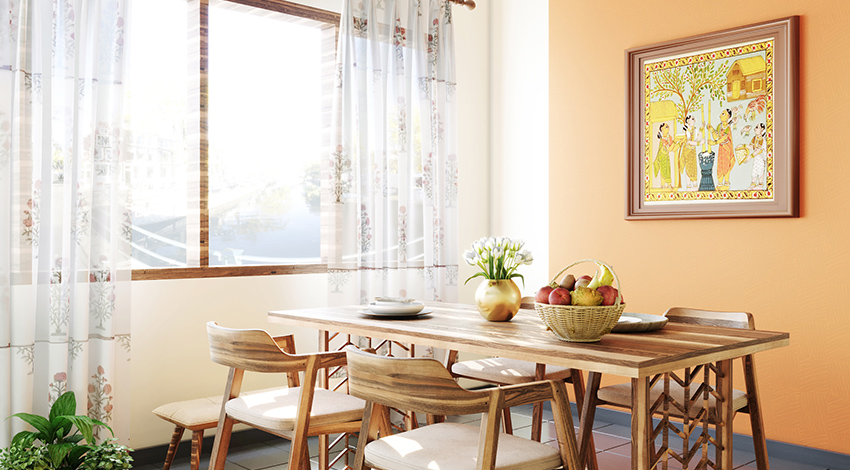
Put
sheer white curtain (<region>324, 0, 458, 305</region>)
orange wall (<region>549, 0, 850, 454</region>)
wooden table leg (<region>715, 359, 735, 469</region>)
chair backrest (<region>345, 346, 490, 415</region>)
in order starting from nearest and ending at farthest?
chair backrest (<region>345, 346, 490, 415</region>), wooden table leg (<region>715, 359, 735, 469</region>), orange wall (<region>549, 0, 850, 454</region>), sheer white curtain (<region>324, 0, 458, 305</region>)

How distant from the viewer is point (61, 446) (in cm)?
284

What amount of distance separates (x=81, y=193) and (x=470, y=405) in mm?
2050

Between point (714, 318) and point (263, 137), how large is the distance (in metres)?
2.41

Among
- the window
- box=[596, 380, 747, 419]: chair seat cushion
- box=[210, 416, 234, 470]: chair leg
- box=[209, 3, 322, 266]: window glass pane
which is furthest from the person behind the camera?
box=[209, 3, 322, 266]: window glass pane

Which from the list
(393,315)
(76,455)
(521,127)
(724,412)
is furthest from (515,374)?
(521,127)

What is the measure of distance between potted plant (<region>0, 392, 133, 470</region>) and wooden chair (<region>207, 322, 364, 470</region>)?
59 cm

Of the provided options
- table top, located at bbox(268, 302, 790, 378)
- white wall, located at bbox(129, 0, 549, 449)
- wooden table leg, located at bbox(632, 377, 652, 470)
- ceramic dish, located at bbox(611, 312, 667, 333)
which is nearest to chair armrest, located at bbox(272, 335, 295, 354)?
table top, located at bbox(268, 302, 790, 378)

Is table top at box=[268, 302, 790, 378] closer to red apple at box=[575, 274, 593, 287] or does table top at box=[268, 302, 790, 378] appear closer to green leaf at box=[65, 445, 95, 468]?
red apple at box=[575, 274, 593, 287]

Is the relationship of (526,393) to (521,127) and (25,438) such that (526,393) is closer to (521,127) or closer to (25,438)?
(25,438)

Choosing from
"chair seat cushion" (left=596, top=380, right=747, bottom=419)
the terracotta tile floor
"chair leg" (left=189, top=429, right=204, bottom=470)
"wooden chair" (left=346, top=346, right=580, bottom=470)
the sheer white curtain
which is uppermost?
the sheer white curtain

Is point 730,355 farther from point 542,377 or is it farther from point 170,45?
point 170,45

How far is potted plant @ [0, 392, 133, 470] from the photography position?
9.10 ft

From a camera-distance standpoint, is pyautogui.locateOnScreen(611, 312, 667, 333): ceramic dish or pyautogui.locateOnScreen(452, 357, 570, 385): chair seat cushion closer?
pyautogui.locateOnScreen(611, 312, 667, 333): ceramic dish

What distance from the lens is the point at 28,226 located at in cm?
298
